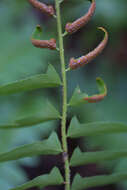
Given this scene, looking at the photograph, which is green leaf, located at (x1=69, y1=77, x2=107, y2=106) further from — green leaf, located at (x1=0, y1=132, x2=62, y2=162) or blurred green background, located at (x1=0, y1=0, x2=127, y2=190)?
blurred green background, located at (x1=0, y1=0, x2=127, y2=190)

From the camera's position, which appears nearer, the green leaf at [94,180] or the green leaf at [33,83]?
the green leaf at [33,83]

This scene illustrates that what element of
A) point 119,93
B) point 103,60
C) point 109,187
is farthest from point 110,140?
point 103,60

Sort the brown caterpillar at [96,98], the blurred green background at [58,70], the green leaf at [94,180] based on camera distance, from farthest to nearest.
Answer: the blurred green background at [58,70], the green leaf at [94,180], the brown caterpillar at [96,98]

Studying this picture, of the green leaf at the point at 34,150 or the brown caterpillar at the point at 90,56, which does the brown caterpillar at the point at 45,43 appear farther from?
the green leaf at the point at 34,150

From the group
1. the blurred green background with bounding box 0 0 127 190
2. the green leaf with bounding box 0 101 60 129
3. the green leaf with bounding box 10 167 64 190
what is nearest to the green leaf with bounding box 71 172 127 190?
the green leaf with bounding box 10 167 64 190

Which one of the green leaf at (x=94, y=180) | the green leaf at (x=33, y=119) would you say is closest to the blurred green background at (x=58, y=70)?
the green leaf at (x=94, y=180)

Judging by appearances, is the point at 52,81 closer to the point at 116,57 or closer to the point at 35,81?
the point at 35,81

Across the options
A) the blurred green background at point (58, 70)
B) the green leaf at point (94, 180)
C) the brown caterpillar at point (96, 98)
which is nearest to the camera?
the brown caterpillar at point (96, 98)
